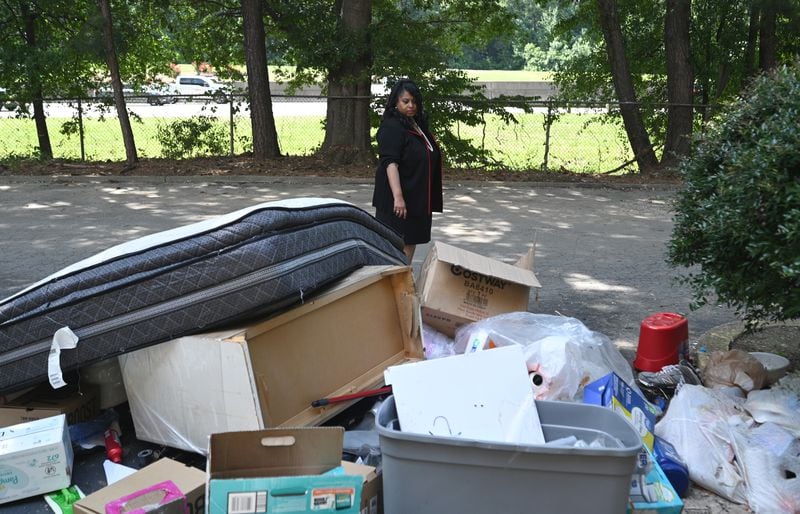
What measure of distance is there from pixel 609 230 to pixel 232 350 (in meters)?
6.42

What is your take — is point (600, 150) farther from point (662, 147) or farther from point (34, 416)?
point (34, 416)

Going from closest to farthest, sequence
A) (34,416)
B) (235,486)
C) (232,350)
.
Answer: (235,486)
(232,350)
(34,416)

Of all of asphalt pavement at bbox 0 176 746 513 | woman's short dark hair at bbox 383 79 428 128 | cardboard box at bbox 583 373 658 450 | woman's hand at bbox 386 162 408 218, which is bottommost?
asphalt pavement at bbox 0 176 746 513

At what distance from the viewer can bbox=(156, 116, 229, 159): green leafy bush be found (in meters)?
14.1

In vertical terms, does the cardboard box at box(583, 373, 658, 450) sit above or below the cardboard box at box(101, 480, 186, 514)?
above

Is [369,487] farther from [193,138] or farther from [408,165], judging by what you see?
[193,138]

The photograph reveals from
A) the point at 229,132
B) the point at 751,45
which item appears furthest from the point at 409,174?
the point at 751,45

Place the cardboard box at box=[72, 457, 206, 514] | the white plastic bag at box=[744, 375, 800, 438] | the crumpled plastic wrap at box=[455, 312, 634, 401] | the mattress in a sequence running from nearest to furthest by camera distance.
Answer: the cardboard box at box=[72, 457, 206, 514] < the mattress < the white plastic bag at box=[744, 375, 800, 438] < the crumpled plastic wrap at box=[455, 312, 634, 401]

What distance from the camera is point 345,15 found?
1333cm

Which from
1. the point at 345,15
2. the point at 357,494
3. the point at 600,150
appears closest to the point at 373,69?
the point at 345,15

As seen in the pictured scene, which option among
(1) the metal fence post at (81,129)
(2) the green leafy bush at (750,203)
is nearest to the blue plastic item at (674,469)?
(2) the green leafy bush at (750,203)

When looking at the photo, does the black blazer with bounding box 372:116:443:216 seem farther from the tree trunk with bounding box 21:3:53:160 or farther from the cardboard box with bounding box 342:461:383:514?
the tree trunk with bounding box 21:3:53:160

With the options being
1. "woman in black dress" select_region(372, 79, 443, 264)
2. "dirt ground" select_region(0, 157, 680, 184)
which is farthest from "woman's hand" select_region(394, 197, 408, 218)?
"dirt ground" select_region(0, 157, 680, 184)

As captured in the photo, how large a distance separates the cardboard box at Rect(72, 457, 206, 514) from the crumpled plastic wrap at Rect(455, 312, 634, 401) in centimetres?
157
